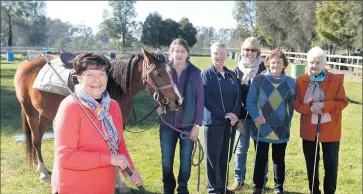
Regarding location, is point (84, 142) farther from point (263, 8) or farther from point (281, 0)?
point (263, 8)

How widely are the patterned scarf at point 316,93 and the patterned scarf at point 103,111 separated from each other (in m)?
2.41

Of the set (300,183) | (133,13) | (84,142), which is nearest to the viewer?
Result: (84,142)

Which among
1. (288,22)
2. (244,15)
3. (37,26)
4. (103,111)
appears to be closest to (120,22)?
(37,26)

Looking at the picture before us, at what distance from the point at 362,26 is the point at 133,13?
50.4m

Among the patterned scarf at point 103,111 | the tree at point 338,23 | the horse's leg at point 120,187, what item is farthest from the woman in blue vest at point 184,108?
the tree at point 338,23

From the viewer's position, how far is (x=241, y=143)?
14.9 feet

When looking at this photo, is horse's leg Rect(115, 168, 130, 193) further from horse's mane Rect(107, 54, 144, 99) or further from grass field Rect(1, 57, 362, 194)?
horse's mane Rect(107, 54, 144, 99)

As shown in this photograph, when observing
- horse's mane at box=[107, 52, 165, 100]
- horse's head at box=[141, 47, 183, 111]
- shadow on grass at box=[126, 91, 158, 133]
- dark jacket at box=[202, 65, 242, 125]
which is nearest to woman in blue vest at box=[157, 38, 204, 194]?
horse's head at box=[141, 47, 183, 111]

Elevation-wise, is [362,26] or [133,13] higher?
[133,13]

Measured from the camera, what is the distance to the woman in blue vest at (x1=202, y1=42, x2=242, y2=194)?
375 centimetres

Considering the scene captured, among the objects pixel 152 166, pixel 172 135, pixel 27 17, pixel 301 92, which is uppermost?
pixel 27 17

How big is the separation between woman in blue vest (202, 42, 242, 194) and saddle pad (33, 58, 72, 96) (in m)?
1.91

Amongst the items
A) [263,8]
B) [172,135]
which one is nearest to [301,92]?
[172,135]

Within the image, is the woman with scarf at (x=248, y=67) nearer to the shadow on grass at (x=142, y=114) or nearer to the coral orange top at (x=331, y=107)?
the coral orange top at (x=331, y=107)
